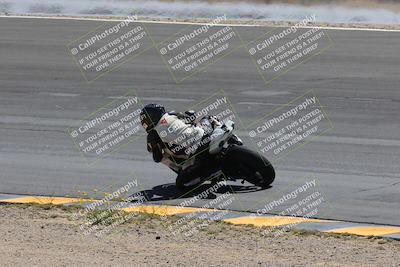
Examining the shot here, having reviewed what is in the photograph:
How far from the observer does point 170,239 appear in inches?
397

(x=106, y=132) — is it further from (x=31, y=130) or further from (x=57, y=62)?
(x=57, y=62)

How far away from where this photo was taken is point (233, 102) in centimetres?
1783

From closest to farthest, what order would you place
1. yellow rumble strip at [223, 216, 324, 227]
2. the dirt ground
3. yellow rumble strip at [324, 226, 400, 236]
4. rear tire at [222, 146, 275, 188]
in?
the dirt ground, yellow rumble strip at [324, 226, 400, 236], yellow rumble strip at [223, 216, 324, 227], rear tire at [222, 146, 275, 188]

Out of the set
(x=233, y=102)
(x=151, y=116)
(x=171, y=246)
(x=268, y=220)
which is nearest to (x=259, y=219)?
(x=268, y=220)

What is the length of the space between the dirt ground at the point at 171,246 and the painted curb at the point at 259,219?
0.28 m

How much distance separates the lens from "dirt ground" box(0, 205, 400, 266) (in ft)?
30.1

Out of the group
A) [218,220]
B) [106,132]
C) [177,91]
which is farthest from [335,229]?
[177,91]

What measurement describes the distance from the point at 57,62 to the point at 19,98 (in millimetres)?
3945

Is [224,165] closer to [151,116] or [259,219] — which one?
[151,116]

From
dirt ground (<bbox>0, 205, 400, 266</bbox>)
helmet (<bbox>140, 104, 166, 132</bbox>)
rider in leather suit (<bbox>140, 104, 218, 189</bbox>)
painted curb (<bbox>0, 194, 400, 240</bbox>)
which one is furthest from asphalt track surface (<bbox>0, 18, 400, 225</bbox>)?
dirt ground (<bbox>0, 205, 400, 266</bbox>)

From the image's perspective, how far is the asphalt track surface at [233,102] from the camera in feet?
40.9

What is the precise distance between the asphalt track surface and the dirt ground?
3.68ft

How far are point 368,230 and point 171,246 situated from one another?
7.03 feet

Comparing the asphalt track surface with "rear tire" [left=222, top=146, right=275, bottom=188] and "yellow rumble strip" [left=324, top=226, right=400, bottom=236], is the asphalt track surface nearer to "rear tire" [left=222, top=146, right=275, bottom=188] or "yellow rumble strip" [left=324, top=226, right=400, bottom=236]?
"rear tire" [left=222, top=146, right=275, bottom=188]
